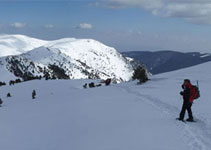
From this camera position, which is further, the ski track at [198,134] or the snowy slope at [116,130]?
the snowy slope at [116,130]

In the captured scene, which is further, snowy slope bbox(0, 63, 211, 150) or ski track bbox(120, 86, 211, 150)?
snowy slope bbox(0, 63, 211, 150)

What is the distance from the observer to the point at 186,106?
14.8 meters

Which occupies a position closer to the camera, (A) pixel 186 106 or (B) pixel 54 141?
(B) pixel 54 141

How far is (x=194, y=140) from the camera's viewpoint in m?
10.9

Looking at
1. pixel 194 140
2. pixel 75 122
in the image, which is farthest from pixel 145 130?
pixel 75 122

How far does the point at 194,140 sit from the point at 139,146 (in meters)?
2.11

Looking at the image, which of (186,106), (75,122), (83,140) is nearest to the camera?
(83,140)

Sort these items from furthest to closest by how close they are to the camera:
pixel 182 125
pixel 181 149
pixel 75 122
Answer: pixel 75 122 → pixel 182 125 → pixel 181 149

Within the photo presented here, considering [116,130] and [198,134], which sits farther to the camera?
[116,130]

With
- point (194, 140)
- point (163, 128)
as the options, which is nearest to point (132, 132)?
point (163, 128)

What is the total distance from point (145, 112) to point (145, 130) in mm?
4816

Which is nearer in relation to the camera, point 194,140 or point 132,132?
point 194,140

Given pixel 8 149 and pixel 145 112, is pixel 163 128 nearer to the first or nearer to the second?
pixel 145 112

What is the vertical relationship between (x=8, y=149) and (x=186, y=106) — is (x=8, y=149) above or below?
below
